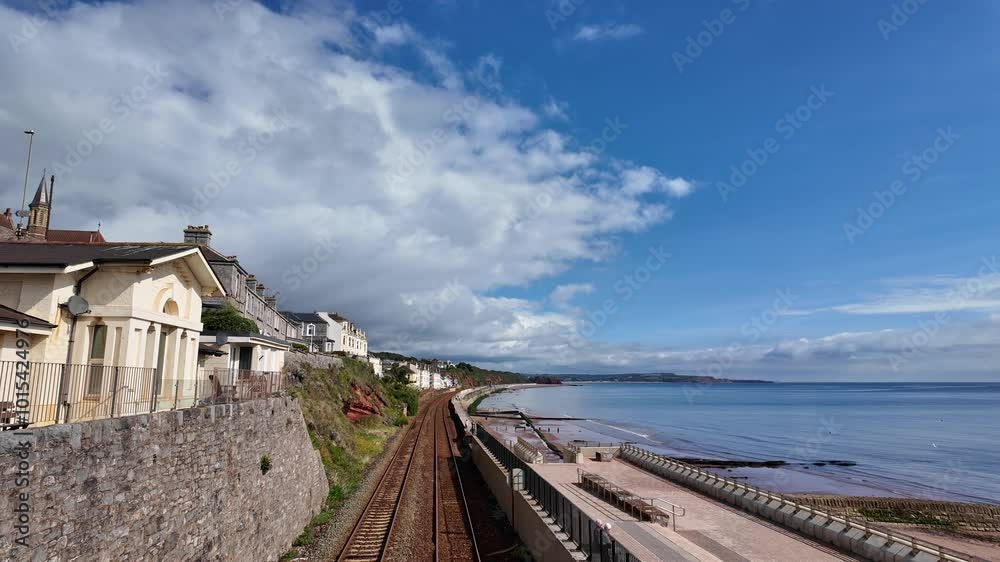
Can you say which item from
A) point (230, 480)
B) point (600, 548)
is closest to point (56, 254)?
point (230, 480)

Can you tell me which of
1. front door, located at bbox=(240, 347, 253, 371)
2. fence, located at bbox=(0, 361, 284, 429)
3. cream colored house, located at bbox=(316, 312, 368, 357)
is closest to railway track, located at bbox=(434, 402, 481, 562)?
fence, located at bbox=(0, 361, 284, 429)

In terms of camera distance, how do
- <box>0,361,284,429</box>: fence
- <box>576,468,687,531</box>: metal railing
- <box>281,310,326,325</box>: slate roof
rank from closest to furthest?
<box>0,361,284,429</box>: fence < <box>576,468,687,531</box>: metal railing < <box>281,310,326,325</box>: slate roof

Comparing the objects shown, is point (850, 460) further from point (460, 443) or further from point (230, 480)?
point (230, 480)

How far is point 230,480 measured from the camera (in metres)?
12.8

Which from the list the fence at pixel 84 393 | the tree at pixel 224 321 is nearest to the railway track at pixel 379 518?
the fence at pixel 84 393

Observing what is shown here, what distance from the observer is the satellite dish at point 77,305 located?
1109 cm

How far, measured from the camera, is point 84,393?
9.69 m

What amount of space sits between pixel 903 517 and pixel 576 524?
25.3 metres

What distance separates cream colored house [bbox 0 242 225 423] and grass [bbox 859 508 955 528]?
32193mm

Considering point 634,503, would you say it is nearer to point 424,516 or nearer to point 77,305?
point 424,516

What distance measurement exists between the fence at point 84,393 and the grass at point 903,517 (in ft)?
102

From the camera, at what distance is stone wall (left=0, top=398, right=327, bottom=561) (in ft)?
23.0

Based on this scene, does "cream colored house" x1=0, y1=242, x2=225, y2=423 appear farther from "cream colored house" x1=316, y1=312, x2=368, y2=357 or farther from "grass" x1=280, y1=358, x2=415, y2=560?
"cream colored house" x1=316, y1=312, x2=368, y2=357

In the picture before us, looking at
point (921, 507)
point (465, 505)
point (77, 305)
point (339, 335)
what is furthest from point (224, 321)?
point (339, 335)
